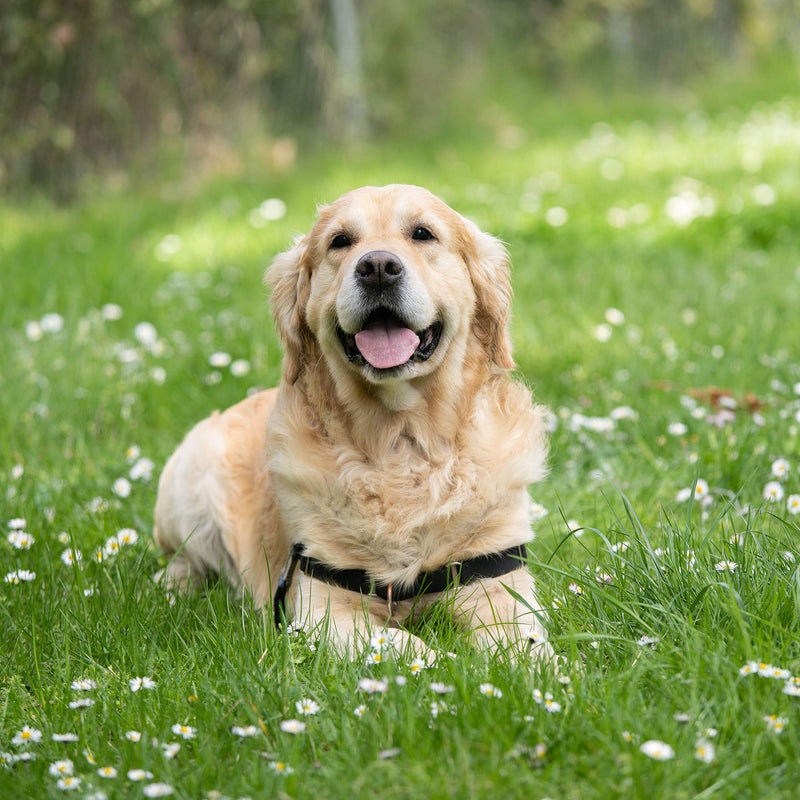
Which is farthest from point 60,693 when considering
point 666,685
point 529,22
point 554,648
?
point 529,22

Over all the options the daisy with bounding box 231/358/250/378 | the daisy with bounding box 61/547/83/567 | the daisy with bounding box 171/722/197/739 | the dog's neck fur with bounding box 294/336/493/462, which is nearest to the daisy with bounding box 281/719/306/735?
the daisy with bounding box 171/722/197/739

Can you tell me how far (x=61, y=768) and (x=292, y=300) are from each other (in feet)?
5.87

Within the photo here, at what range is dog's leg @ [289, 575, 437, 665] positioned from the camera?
251 cm

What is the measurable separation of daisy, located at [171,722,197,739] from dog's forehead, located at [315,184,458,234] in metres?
1.65

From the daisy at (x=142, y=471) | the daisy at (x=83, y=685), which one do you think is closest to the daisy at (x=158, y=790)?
the daisy at (x=83, y=685)

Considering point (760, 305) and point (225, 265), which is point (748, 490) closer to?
point (760, 305)

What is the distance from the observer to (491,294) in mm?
3352

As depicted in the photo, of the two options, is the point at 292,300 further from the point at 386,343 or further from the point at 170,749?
the point at 170,749

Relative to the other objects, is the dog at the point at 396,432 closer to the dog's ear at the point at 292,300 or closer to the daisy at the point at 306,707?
the dog's ear at the point at 292,300

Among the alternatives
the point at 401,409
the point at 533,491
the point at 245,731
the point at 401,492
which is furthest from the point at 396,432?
the point at 245,731

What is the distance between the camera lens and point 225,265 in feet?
21.9

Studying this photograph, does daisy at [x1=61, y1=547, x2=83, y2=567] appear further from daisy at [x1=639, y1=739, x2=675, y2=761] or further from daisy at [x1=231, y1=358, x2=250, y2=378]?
daisy at [x1=639, y1=739, x2=675, y2=761]

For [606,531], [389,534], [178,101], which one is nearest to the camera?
[389,534]

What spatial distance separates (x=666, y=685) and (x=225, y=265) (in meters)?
5.10
